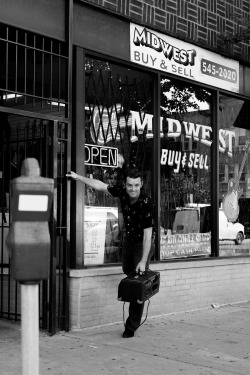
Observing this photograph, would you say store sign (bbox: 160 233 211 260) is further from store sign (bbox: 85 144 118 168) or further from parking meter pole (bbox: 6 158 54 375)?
parking meter pole (bbox: 6 158 54 375)

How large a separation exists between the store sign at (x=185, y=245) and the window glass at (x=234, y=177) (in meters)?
0.34

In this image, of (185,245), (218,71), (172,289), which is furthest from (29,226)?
(218,71)

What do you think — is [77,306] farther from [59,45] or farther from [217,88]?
[217,88]

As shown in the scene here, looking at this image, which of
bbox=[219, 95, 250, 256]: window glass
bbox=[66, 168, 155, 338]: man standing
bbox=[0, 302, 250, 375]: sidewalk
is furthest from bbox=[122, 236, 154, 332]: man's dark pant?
bbox=[219, 95, 250, 256]: window glass

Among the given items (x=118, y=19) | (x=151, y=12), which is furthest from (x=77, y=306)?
(x=151, y=12)

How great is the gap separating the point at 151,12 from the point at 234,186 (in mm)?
3120

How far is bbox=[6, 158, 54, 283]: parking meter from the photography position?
109 inches

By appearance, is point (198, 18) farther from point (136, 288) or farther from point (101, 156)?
point (136, 288)

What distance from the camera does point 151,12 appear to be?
7.91 m

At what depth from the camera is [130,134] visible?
7.70 m

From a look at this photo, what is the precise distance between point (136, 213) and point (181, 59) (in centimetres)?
288

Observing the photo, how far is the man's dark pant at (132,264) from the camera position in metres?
6.28

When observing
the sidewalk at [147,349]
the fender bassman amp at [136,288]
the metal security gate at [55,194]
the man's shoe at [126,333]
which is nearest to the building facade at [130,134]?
the metal security gate at [55,194]

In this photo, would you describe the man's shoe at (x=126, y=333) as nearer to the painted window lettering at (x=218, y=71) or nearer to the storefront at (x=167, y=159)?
the storefront at (x=167, y=159)
